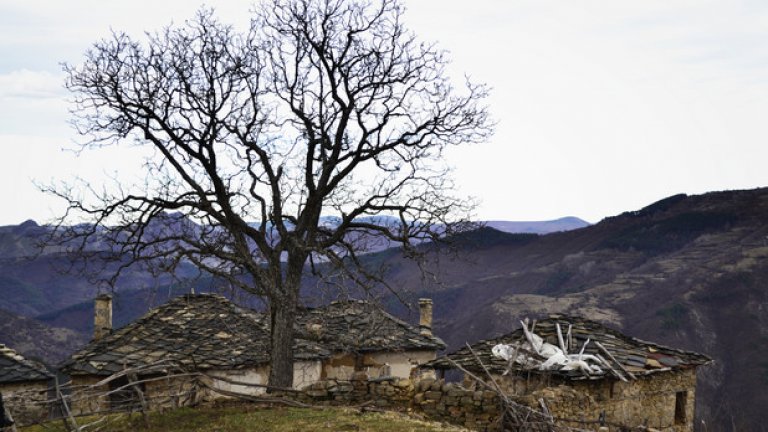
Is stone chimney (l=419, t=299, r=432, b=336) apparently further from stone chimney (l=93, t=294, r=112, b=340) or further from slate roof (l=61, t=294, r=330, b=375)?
stone chimney (l=93, t=294, r=112, b=340)

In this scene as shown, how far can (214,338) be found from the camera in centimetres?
2264

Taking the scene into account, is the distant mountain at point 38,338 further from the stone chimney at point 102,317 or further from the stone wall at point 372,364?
the stone wall at point 372,364

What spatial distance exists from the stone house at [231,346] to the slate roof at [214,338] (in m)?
0.03

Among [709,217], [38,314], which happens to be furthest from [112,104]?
[38,314]

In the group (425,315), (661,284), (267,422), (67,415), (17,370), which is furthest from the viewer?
(661,284)

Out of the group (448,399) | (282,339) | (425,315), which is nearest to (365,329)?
(425,315)

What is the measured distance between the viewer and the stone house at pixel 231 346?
2048cm

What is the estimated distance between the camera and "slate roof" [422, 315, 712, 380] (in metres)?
A: 17.8

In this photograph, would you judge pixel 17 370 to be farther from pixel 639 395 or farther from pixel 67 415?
pixel 639 395

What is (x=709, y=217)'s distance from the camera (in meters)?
70.2

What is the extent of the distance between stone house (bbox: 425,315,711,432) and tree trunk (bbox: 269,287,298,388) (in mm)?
3337

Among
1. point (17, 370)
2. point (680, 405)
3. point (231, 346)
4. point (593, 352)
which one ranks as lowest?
point (17, 370)

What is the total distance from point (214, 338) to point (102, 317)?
342 centimetres

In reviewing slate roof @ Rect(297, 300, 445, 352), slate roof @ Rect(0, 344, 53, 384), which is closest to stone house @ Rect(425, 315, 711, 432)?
slate roof @ Rect(297, 300, 445, 352)
